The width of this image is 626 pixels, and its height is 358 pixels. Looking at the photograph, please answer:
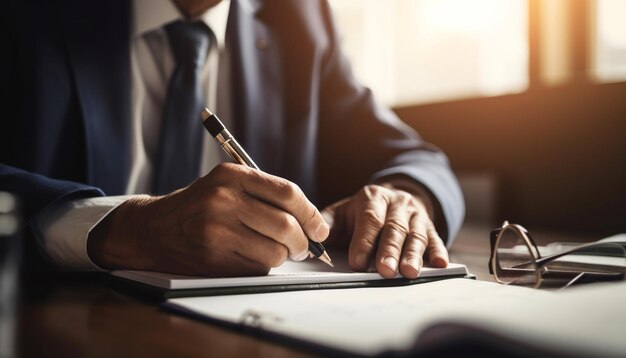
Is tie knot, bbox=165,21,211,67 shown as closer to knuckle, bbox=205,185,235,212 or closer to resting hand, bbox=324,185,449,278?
resting hand, bbox=324,185,449,278

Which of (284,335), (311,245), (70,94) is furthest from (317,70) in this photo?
(284,335)

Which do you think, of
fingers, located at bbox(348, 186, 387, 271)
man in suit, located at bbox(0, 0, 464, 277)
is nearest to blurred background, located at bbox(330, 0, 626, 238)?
man in suit, located at bbox(0, 0, 464, 277)

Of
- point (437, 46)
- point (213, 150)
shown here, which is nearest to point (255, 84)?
point (213, 150)

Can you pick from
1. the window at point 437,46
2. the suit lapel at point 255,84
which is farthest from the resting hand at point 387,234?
the window at point 437,46

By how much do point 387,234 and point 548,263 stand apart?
0.68 ft

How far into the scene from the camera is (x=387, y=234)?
2.26 feet

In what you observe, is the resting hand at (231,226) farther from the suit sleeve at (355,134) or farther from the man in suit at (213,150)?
the suit sleeve at (355,134)

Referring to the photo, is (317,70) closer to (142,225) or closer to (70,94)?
(70,94)

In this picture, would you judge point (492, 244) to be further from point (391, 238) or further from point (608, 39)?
point (608, 39)

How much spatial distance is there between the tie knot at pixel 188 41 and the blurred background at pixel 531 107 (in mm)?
567

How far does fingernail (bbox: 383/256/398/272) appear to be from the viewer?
601 mm

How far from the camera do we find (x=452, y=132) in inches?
79.0

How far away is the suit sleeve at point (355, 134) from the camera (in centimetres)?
126

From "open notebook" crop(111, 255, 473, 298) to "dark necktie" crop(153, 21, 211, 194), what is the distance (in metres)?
0.42
